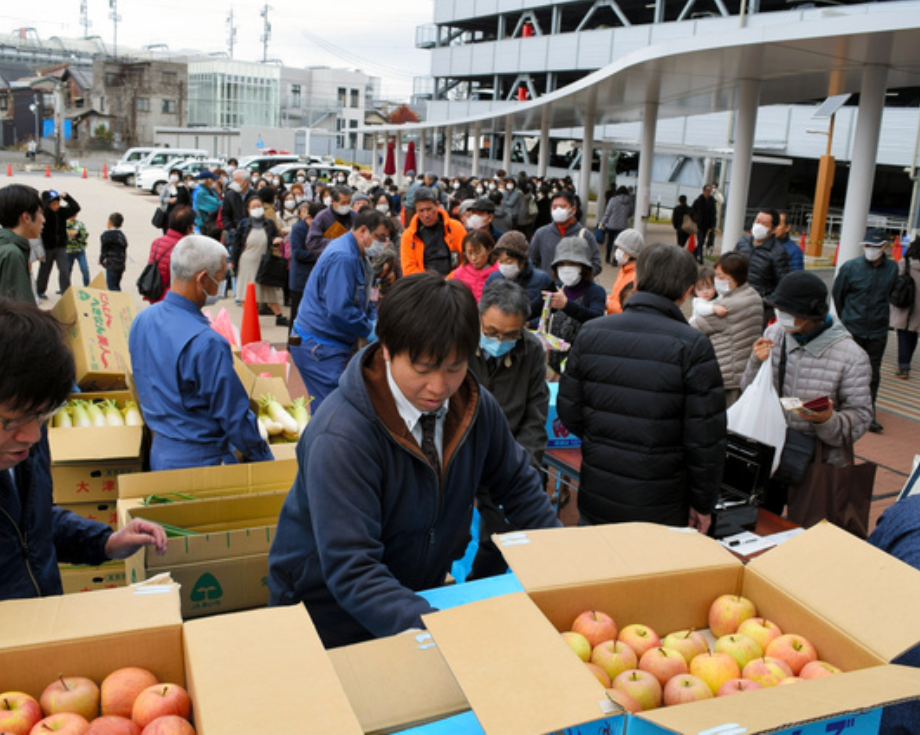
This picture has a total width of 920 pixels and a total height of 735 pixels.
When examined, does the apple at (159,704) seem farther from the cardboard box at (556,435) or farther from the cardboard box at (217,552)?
the cardboard box at (556,435)

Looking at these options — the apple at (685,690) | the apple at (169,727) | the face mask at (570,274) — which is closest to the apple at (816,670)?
the apple at (685,690)

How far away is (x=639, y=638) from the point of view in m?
2.04

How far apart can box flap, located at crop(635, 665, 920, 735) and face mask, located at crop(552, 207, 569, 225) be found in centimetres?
735

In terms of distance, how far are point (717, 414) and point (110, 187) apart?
4036 cm

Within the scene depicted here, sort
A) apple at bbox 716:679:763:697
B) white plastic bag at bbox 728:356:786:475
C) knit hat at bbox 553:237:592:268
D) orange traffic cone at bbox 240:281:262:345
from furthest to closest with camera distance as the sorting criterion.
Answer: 1. orange traffic cone at bbox 240:281:262:345
2. knit hat at bbox 553:237:592:268
3. white plastic bag at bbox 728:356:786:475
4. apple at bbox 716:679:763:697

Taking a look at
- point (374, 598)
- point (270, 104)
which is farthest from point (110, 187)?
point (270, 104)

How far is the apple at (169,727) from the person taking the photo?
1.57m

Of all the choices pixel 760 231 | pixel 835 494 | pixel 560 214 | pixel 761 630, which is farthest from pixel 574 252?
pixel 761 630

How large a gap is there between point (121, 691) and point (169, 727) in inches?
8.5

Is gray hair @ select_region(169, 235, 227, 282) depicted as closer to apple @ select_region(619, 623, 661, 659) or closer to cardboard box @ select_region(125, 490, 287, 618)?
cardboard box @ select_region(125, 490, 287, 618)

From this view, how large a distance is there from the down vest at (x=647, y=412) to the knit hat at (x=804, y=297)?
98 cm

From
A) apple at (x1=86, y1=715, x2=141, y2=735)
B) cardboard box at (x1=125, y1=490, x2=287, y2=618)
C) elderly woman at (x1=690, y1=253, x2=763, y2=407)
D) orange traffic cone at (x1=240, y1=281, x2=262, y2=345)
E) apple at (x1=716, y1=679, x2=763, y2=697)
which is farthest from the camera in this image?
orange traffic cone at (x1=240, y1=281, x2=262, y2=345)

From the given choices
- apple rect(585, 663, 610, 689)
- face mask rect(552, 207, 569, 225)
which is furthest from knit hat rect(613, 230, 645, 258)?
apple rect(585, 663, 610, 689)

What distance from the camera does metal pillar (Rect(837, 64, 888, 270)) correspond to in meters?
10.1
